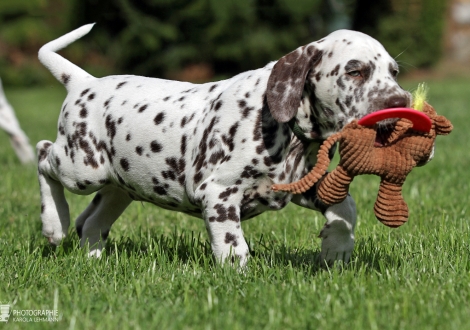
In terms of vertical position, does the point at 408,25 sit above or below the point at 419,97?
below

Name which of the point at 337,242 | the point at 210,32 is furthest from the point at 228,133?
the point at 210,32

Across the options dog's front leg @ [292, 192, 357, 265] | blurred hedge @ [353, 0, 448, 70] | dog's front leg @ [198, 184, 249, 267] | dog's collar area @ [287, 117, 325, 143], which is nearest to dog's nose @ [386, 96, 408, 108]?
dog's collar area @ [287, 117, 325, 143]

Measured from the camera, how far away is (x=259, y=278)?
144 inches

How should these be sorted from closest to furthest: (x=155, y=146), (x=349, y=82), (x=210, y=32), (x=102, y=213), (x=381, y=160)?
(x=381, y=160) → (x=349, y=82) → (x=155, y=146) → (x=102, y=213) → (x=210, y=32)

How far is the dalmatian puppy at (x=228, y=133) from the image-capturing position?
11.9 feet

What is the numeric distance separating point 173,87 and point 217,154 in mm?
727

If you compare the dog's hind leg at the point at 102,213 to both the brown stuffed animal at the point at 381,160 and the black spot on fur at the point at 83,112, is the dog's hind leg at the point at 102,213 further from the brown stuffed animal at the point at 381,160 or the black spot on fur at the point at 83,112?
the brown stuffed animal at the point at 381,160

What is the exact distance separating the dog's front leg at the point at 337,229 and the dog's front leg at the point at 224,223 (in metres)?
0.45

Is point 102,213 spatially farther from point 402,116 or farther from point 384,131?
point 402,116

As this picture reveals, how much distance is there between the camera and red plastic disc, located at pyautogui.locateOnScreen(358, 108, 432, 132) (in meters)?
3.27

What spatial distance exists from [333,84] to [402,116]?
46 centimetres

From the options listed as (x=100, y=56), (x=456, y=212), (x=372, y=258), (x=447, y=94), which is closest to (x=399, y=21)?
(x=447, y=94)

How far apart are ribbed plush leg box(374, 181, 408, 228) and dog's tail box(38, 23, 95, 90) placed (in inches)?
90.0

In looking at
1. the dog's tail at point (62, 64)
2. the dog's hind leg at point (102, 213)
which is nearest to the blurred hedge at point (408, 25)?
the dog's tail at point (62, 64)
